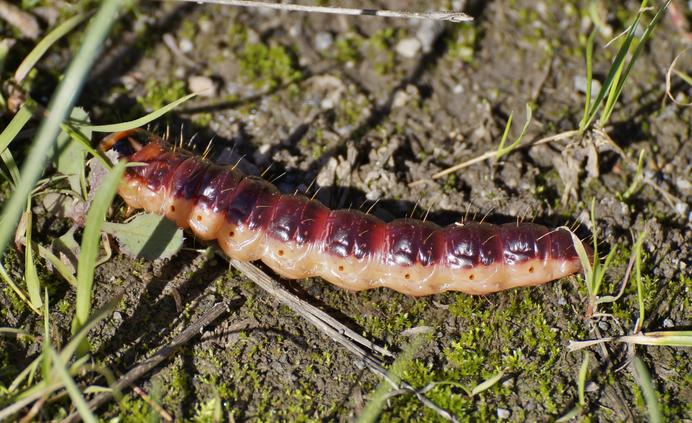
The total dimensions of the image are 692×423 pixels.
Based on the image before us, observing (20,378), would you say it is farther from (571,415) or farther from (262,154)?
(571,415)

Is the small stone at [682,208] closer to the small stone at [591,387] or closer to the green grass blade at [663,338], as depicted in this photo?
the green grass blade at [663,338]

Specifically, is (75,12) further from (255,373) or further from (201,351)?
(255,373)

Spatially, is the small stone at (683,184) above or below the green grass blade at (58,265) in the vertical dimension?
above

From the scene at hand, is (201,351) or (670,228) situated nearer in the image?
(201,351)

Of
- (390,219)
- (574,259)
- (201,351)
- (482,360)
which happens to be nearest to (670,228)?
(574,259)

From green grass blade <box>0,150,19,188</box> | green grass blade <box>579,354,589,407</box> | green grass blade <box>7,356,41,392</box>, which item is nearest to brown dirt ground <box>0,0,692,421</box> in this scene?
green grass blade <box>579,354,589,407</box>

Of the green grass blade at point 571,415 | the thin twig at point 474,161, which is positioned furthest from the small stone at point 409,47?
the green grass blade at point 571,415

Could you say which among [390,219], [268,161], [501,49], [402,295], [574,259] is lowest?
[402,295]
